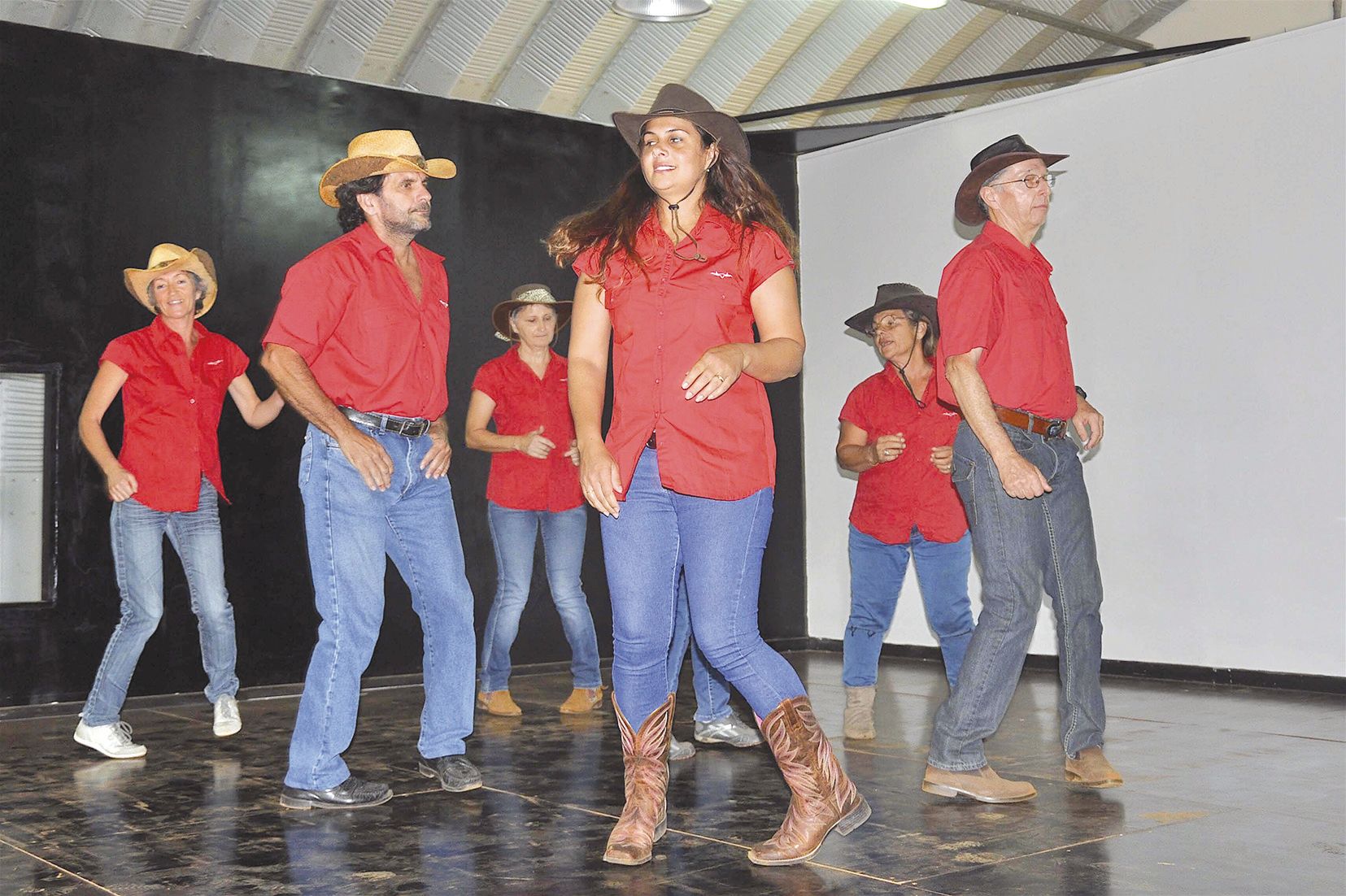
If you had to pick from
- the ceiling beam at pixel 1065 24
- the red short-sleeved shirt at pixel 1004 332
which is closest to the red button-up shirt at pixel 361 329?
the red short-sleeved shirt at pixel 1004 332

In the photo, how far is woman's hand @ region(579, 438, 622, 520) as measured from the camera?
2.95 metres

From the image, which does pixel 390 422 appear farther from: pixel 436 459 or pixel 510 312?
pixel 510 312

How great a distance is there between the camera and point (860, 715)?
16.3ft

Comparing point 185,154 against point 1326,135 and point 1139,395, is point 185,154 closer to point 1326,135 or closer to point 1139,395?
point 1139,395

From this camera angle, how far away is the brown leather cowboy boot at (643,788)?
3.06 m

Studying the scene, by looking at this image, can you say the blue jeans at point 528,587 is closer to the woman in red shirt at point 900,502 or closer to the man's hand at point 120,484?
the woman in red shirt at point 900,502

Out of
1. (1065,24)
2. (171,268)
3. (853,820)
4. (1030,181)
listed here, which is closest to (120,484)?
(171,268)

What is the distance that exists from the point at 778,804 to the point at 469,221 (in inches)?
179

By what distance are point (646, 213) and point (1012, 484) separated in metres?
1.23

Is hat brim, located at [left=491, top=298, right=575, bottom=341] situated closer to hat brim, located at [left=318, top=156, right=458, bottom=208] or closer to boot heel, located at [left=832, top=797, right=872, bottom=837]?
hat brim, located at [left=318, top=156, right=458, bottom=208]

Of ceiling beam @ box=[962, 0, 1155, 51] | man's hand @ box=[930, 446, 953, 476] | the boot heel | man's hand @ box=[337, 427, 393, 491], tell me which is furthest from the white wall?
man's hand @ box=[337, 427, 393, 491]

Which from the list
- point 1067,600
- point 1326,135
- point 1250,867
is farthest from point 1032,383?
point 1326,135

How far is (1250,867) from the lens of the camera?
299cm

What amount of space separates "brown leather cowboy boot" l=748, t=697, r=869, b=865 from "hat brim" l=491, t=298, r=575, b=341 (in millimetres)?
3300
